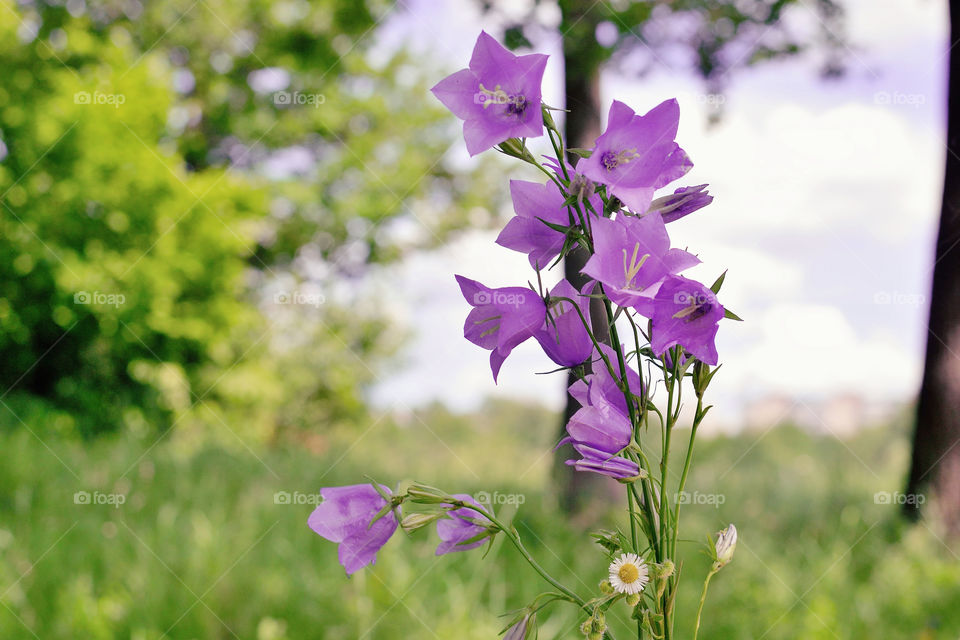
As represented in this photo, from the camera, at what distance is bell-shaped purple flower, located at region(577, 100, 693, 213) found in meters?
0.70

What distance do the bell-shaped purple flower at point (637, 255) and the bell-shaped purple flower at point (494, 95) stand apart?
123 millimetres

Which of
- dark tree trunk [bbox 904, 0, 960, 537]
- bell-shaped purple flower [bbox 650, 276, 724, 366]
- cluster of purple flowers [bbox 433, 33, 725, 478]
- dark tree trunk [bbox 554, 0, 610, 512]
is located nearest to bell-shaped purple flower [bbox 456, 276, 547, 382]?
cluster of purple flowers [bbox 433, 33, 725, 478]

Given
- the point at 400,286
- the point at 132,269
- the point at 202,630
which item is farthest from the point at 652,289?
the point at 400,286

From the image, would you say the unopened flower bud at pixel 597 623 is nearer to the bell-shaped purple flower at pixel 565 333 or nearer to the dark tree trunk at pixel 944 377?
the bell-shaped purple flower at pixel 565 333

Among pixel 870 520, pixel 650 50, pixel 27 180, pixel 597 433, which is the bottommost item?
pixel 870 520

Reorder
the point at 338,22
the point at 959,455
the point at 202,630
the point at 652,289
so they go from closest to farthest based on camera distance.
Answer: the point at 652,289 < the point at 202,630 < the point at 959,455 < the point at 338,22

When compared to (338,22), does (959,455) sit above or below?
below

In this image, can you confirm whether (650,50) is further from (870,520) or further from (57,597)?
(57,597)

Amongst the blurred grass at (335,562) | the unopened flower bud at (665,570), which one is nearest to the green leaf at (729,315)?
the unopened flower bud at (665,570)

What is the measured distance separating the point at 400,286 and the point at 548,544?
25.7ft

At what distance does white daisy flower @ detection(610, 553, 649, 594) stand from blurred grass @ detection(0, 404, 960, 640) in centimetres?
188

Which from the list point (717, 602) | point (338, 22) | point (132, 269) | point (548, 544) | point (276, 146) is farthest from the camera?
point (276, 146)

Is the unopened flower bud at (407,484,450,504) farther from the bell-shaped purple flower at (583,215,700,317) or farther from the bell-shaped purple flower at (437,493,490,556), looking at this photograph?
the bell-shaped purple flower at (583,215,700,317)

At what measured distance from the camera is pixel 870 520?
4137mm
